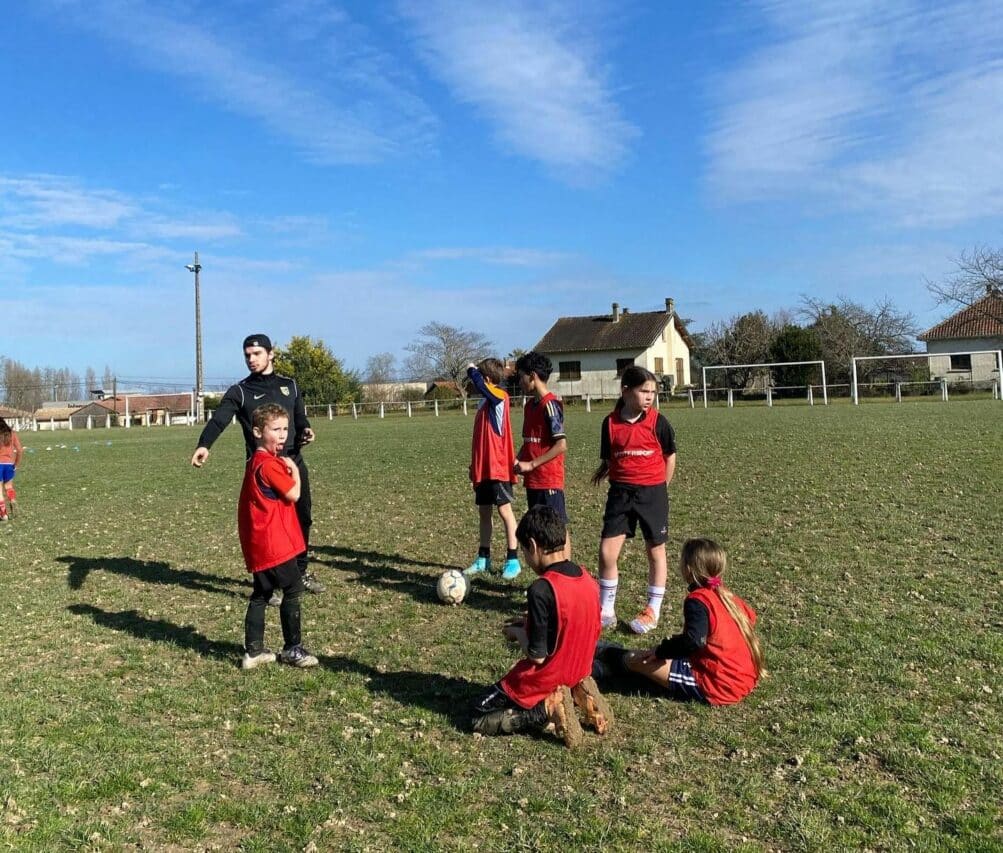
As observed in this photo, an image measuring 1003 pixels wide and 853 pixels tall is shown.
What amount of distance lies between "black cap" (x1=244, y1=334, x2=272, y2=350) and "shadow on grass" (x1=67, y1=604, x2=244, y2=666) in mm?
2469

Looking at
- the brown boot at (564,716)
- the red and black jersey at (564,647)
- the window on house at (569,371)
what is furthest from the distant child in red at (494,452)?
the window on house at (569,371)

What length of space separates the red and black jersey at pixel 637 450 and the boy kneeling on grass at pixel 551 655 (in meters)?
1.82

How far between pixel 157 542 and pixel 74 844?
7762mm

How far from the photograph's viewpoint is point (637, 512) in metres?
6.32

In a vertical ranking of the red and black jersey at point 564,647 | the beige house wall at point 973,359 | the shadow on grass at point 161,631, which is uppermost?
the beige house wall at point 973,359

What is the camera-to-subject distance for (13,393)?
99.9 meters

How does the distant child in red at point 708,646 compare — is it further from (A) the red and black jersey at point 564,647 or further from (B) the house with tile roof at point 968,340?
(B) the house with tile roof at point 968,340

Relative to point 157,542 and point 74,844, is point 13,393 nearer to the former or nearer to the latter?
point 157,542

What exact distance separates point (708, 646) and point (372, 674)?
2303 mm

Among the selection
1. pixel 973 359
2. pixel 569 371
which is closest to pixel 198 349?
pixel 569 371

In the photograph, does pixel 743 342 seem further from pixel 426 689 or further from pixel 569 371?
pixel 426 689

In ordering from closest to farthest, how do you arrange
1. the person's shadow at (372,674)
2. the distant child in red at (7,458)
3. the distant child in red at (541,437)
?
the person's shadow at (372,674)
the distant child in red at (541,437)
the distant child in red at (7,458)

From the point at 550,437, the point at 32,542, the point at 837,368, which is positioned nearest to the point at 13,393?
the point at 837,368

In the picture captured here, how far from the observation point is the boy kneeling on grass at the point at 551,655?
173 inches
